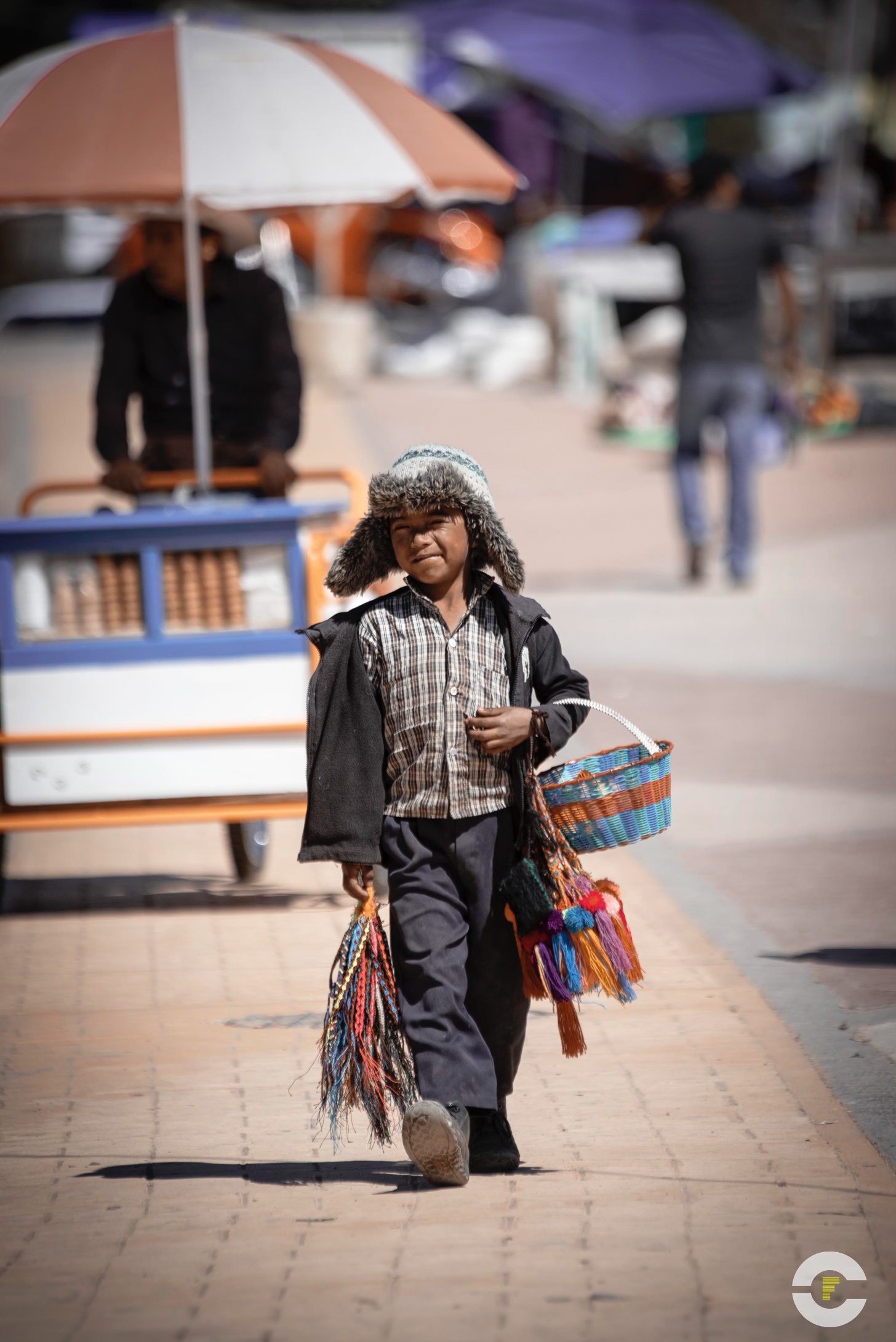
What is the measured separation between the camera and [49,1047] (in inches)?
198

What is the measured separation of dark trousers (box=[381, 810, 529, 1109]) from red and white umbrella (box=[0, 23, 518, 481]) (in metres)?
3.01

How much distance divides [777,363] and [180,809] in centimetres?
1332

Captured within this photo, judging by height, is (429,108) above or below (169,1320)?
above

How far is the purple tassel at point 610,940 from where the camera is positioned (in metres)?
3.94

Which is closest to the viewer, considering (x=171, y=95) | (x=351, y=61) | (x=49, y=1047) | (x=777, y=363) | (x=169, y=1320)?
(x=169, y=1320)

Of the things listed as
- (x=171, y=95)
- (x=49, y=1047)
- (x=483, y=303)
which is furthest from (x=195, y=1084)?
(x=483, y=303)

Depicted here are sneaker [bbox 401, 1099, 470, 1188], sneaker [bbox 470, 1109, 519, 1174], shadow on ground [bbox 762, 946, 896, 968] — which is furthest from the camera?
shadow on ground [bbox 762, 946, 896, 968]

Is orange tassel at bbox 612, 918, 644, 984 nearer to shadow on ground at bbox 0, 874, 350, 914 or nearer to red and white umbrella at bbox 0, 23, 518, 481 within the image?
shadow on ground at bbox 0, 874, 350, 914

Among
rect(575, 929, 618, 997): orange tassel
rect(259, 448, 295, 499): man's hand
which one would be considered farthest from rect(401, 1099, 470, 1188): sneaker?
rect(259, 448, 295, 499): man's hand

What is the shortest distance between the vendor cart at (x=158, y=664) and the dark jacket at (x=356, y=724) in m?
1.94

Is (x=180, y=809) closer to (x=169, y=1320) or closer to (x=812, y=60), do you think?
(x=169, y=1320)

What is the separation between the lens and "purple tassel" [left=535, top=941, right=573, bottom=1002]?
3.92 meters

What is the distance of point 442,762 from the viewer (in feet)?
13.0

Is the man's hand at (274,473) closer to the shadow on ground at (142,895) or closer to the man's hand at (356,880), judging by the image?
the shadow on ground at (142,895)
